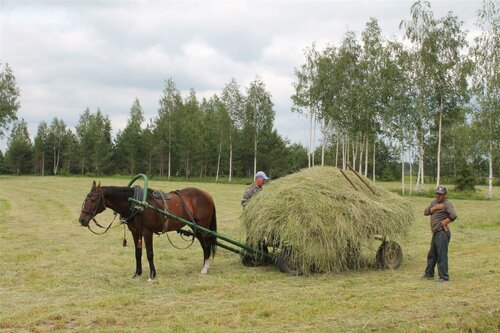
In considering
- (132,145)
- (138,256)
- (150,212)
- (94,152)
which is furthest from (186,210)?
(94,152)

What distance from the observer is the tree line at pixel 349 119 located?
1226 inches

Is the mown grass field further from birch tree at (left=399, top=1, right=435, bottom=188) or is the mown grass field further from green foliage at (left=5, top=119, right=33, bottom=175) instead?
green foliage at (left=5, top=119, right=33, bottom=175)

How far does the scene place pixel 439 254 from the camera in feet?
28.1

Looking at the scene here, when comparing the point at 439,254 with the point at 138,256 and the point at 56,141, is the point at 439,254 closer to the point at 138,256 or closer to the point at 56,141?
the point at 138,256

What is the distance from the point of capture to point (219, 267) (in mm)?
9734

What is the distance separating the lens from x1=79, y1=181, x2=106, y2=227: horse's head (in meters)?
8.09

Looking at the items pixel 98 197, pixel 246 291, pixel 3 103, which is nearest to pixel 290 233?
pixel 246 291

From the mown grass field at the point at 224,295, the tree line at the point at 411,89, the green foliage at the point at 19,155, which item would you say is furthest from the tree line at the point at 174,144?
the mown grass field at the point at 224,295

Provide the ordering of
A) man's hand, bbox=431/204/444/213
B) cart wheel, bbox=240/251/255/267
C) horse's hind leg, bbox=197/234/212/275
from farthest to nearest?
cart wheel, bbox=240/251/255/267, horse's hind leg, bbox=197/234/212/275, man's hand, bbox=431/204/444/213

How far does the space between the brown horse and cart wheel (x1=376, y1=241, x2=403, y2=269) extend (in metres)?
3.31

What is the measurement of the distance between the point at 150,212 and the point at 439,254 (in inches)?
207

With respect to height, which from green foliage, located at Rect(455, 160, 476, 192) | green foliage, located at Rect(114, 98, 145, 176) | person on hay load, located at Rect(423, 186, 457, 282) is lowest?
person on hay load, located at Rect(423, 186, 457, 282)

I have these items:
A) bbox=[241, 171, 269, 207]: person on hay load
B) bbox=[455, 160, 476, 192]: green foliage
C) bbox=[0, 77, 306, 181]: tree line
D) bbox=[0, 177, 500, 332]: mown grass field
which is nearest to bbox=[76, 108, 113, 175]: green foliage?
bbox=[0, 77, 306, 181]: tree line

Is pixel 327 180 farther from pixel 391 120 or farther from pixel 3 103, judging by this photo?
pixel 3 103
